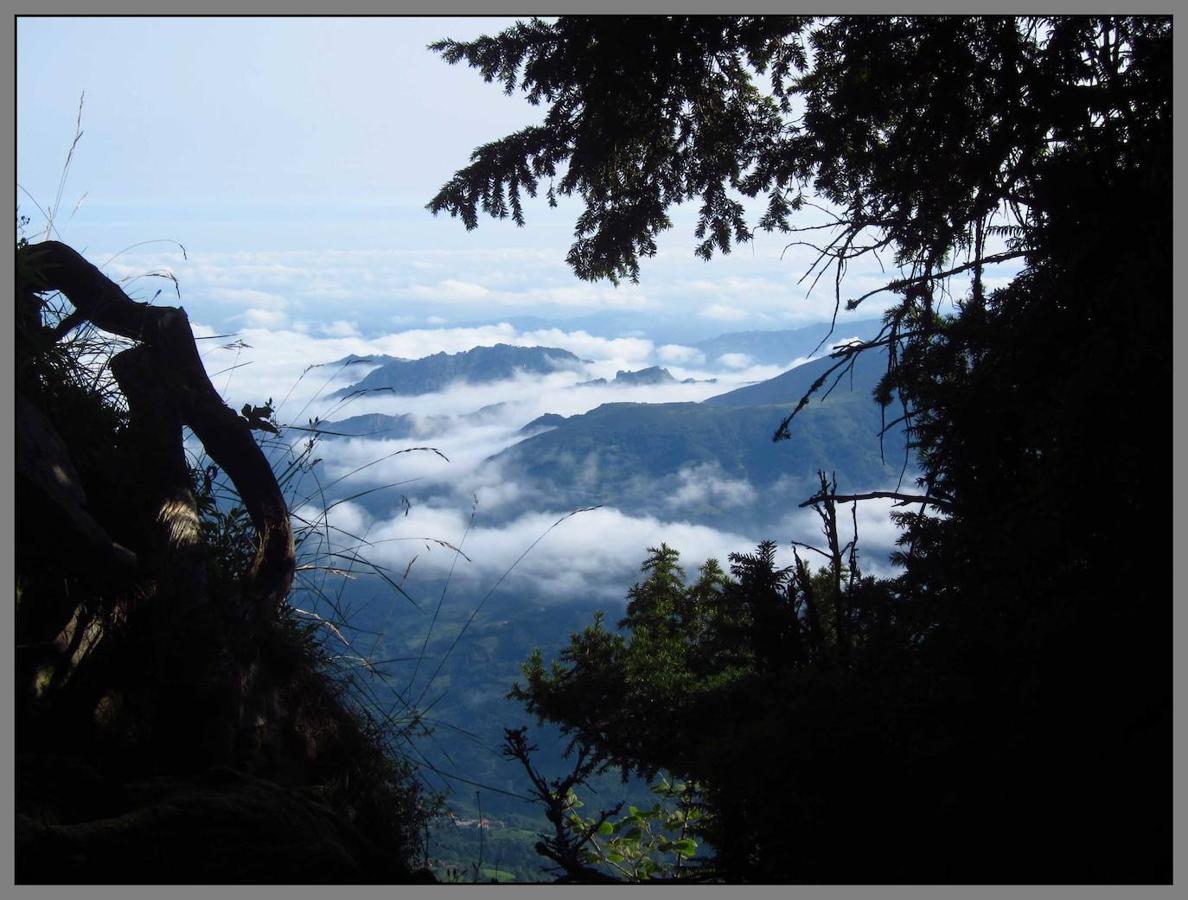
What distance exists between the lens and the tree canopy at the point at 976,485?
6.60 feet

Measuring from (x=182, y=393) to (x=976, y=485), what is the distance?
295 cm

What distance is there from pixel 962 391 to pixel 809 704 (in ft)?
4.28

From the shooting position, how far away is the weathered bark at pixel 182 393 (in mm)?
3223

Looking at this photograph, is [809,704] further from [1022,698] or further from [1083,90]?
[1083,90]

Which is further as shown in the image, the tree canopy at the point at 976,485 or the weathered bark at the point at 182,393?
the weathered bark at the point at 182,393

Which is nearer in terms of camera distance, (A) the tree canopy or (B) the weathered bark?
(A) the tree canopy

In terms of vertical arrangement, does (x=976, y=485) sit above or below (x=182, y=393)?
below

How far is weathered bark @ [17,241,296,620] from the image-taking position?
3.22 meters

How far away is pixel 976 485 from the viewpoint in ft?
9.32

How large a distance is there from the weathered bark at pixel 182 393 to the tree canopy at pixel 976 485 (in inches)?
69.9

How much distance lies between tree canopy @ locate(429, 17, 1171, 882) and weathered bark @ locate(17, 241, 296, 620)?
1777 mm

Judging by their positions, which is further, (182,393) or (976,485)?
(182,393)

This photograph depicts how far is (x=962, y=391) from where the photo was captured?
311cm

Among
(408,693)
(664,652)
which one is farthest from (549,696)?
(408,693)
